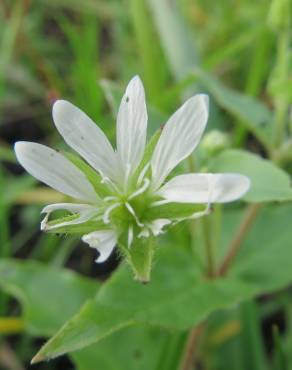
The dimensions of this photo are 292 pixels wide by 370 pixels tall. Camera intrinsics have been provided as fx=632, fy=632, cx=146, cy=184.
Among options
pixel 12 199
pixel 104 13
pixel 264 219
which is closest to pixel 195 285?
pixel 264 219

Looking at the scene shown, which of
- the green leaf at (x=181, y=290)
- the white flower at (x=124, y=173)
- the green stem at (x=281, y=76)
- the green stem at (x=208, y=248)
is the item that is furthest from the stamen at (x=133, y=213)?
the green stem at (x=281, y=76)

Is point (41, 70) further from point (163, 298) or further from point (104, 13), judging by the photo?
point (163, 298)

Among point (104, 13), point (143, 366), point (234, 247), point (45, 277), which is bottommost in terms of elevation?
point (143, 366)

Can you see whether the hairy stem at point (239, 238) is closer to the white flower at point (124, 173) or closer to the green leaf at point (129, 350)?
the green leaf at point (129, 350)

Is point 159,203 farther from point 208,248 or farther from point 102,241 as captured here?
point 208,248

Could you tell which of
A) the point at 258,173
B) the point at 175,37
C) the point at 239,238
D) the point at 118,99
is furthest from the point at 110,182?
the point at 175,37

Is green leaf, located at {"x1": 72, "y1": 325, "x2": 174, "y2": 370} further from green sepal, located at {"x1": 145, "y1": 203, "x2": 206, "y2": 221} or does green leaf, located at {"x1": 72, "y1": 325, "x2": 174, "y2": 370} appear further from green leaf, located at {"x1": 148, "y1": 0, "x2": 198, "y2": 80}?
green leaf, located at {"x1": 148, "y1": 0, "x2": 198, "y2": 80}

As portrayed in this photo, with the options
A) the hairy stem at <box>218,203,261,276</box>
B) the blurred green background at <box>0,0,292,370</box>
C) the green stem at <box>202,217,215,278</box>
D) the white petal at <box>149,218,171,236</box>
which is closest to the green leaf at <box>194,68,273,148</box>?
the blurred green background at <box>0,0,292,370</box>
